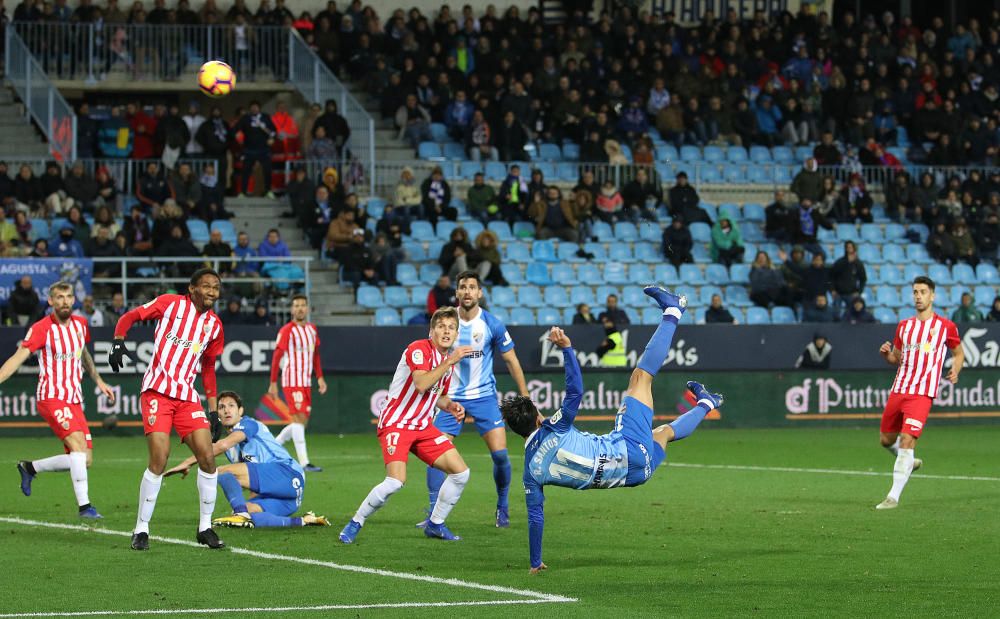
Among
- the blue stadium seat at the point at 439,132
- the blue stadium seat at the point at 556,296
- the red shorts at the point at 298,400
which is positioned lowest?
the red shorts at the point at 298,400

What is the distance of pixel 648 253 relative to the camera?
30.4 metres

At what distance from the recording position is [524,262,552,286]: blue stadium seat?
29.0m

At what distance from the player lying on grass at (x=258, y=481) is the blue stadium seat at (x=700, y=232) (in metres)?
18.8

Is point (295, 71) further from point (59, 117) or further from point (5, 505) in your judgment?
point (5, 505)

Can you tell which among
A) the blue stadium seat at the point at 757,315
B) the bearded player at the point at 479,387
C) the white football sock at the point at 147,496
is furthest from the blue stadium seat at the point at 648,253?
the white football sock at the point at 147,496

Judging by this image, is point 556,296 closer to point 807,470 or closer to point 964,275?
point 964,275

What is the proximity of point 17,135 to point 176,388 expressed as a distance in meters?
21.2

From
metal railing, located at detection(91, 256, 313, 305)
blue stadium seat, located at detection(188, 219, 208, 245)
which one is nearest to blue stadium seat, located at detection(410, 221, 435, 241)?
metal railing, located at detection(91, 256, 313, 305)

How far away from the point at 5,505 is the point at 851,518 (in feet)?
26.0

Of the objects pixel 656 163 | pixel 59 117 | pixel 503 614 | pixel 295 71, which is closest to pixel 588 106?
pixel 656 163

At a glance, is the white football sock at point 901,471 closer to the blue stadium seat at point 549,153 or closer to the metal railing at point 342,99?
the metal railing at point 342,99

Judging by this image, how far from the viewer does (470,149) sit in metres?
31.5

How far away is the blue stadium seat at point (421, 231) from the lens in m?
29.1

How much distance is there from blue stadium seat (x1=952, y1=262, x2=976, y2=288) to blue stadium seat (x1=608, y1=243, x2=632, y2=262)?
6.84 metres
